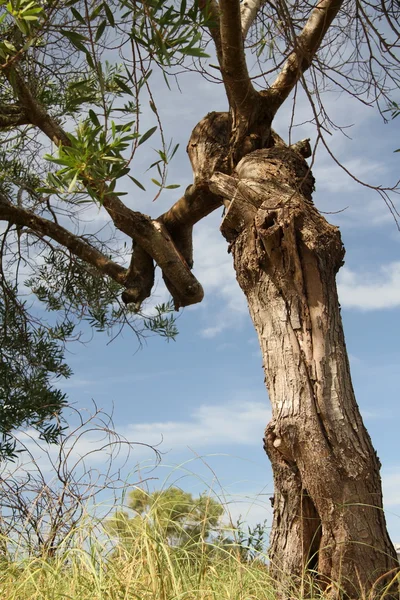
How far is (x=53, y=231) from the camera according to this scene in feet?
17.9

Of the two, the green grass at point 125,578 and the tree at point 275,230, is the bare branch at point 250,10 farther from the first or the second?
the green grass at point 125,578

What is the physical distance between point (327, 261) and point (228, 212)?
2.19ft

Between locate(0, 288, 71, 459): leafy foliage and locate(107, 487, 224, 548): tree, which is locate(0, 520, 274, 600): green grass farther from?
locate(0, 288, 71, 459): leafy foliage

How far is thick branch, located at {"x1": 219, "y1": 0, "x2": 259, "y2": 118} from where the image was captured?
3.82 metres

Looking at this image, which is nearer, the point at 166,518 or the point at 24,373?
the point at 166,518

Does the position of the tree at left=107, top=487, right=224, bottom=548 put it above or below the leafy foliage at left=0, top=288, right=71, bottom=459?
below

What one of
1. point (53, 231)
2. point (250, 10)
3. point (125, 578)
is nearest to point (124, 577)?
point (125, 578)

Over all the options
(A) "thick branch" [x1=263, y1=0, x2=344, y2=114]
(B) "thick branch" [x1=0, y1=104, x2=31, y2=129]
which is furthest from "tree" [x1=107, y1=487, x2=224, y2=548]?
(B) "thick branch" [x1=0, y1=104, x2=31, y2=129]

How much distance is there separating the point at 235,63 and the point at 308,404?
2182 millimetres

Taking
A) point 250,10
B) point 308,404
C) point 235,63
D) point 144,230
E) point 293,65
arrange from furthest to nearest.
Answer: point 250,10 < point 144,230 < point 293,65 < point 235,63 < point 308,404

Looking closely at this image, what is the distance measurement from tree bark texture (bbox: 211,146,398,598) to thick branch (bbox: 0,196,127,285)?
5.78ft

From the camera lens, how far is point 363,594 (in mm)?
2957

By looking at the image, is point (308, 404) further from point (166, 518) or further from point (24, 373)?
point (24, 373)

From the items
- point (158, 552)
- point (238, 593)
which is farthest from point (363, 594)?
point (158, 552)
